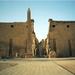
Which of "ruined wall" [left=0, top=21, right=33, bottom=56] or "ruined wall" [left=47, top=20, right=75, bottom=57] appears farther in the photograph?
"ruined wall" [left=0, top=21, right=33, bottom=56]

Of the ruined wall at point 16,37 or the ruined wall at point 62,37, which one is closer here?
the ruined wall at point 62,37

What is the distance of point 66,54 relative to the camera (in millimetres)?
41812

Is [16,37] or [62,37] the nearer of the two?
[62,37]

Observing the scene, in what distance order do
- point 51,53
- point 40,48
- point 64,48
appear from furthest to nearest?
1. point 40,48
2. point 64,48
3. point 51,53

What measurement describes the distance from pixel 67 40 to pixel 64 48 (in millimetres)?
2465

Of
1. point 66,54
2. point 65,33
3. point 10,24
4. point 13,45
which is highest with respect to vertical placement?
point 10,24

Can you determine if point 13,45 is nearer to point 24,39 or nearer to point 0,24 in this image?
point 24,39

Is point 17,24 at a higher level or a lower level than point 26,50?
higher

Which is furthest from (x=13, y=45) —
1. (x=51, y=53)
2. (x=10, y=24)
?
(x=51, y=53)

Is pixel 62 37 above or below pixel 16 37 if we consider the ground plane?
below

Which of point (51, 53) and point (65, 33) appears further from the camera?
point (65, 33)

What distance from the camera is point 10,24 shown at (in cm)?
4375

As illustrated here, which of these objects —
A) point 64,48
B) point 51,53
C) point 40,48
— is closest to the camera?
point 51,53

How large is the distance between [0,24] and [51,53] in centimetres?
1689
